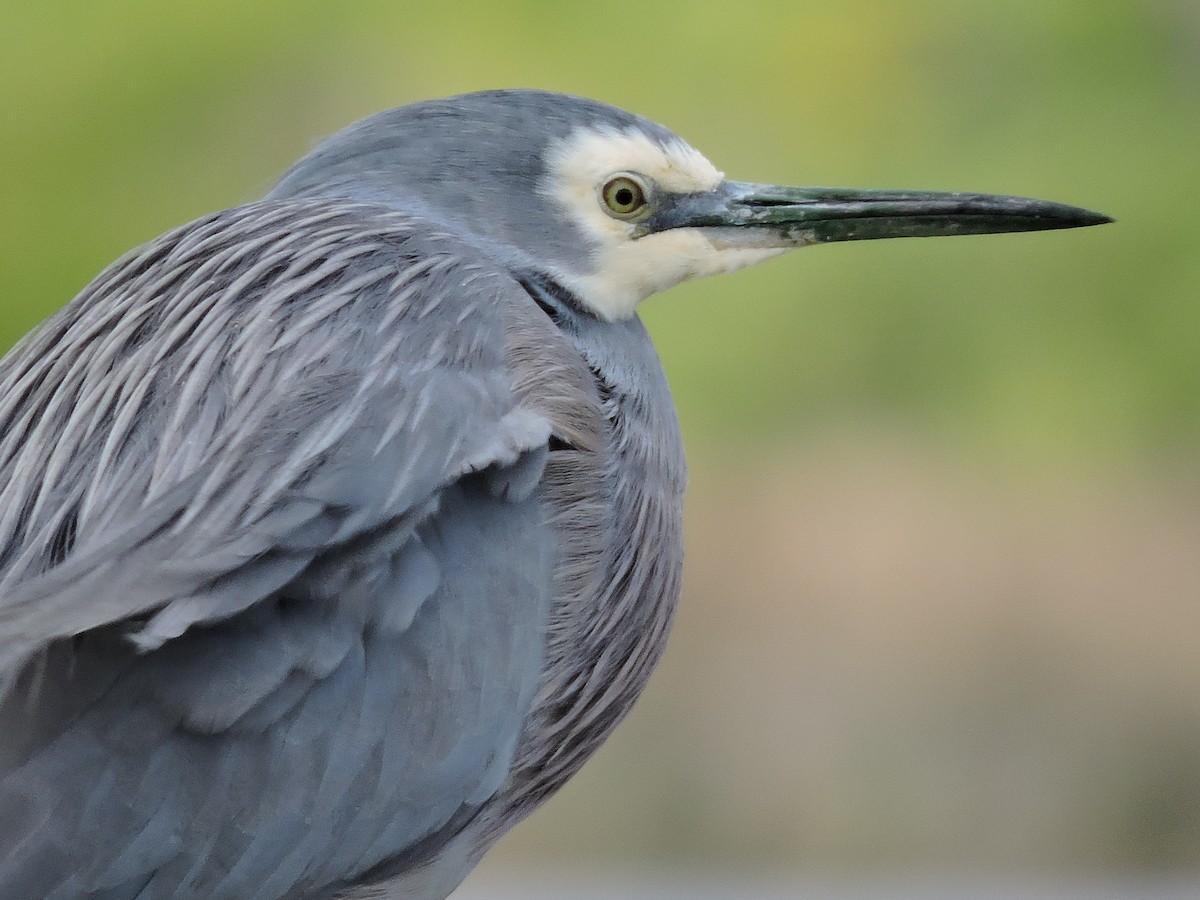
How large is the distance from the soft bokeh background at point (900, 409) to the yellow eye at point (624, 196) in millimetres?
1231

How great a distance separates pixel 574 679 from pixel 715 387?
1.44 m

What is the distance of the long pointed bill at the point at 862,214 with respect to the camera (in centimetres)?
111

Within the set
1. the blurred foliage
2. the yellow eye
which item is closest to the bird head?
the yellow eye

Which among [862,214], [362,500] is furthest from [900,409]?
[362,500]

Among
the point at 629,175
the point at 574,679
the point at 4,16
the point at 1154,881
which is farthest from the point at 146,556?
the point at 1154,881

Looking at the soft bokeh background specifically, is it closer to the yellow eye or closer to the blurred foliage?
the blurred foliage

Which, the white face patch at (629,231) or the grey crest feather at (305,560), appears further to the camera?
the white face patch at (629,231)

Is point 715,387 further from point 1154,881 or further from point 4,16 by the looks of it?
point 4,16

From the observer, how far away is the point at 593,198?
3.49 feet

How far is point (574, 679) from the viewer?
3.23 ft

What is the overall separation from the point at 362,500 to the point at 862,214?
0.50m

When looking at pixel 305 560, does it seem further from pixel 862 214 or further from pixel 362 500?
pixel 862 214

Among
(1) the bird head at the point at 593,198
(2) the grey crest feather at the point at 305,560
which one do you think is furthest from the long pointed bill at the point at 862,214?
(2) the grey crest feather at the point at 305,560

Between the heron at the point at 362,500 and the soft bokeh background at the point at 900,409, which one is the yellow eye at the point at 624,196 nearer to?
the heron at the point at 362,500
